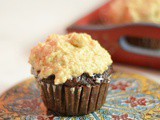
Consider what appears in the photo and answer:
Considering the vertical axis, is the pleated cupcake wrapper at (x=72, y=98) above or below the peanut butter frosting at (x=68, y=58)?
below

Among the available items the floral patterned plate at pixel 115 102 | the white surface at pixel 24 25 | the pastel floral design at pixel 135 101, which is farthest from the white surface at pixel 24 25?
the pastel floral design at pixel 135 101

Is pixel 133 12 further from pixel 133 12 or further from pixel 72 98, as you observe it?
pixel 72 98

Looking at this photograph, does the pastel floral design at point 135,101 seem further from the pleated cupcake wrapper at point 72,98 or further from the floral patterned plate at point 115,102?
the pleated cupcake wrapper at point 72,98

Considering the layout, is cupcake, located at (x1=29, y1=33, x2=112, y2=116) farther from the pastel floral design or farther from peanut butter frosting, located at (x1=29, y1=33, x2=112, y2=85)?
the pastel floral design

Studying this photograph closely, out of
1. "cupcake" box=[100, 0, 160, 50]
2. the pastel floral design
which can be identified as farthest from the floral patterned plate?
"cupcake" box=[100, 0, 160, 50]

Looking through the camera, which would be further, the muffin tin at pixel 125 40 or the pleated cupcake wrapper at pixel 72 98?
the muffin tin at pixel 125 40

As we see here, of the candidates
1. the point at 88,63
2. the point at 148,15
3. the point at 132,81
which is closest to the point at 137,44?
the point at 148,15
